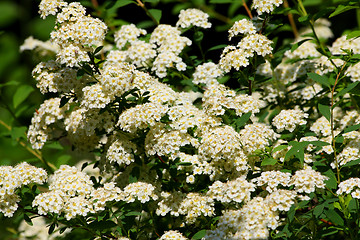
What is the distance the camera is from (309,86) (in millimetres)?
3326

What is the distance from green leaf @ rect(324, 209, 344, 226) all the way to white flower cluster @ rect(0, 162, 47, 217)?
151 centimetres

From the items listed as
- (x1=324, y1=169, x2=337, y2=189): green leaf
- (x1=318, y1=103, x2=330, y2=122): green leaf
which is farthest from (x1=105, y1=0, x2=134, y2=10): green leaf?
(x1=324, y1=169, x2=337, y2=189): green leaf

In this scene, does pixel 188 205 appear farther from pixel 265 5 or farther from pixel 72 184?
pixel 265 5

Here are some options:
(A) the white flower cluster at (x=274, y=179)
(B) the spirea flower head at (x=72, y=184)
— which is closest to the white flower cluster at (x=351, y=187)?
(A) the white flower cluster at (x=274, y=179)

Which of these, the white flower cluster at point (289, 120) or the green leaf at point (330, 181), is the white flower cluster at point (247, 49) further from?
the green leaf at point (330, 181)

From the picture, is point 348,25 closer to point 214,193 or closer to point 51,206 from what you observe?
point 214,193

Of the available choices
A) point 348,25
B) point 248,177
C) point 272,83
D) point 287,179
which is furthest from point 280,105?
point 348,25

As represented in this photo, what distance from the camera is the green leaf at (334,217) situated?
2.19 metres

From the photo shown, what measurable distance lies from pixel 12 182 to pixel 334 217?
160 cm

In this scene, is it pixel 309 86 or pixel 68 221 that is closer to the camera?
pixel 68 221

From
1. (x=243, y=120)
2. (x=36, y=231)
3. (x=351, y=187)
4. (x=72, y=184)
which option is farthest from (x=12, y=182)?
(x=351, y=187)

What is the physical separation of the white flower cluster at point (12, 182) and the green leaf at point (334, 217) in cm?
151

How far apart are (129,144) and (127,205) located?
13.6 inches

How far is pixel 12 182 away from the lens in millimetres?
2432
